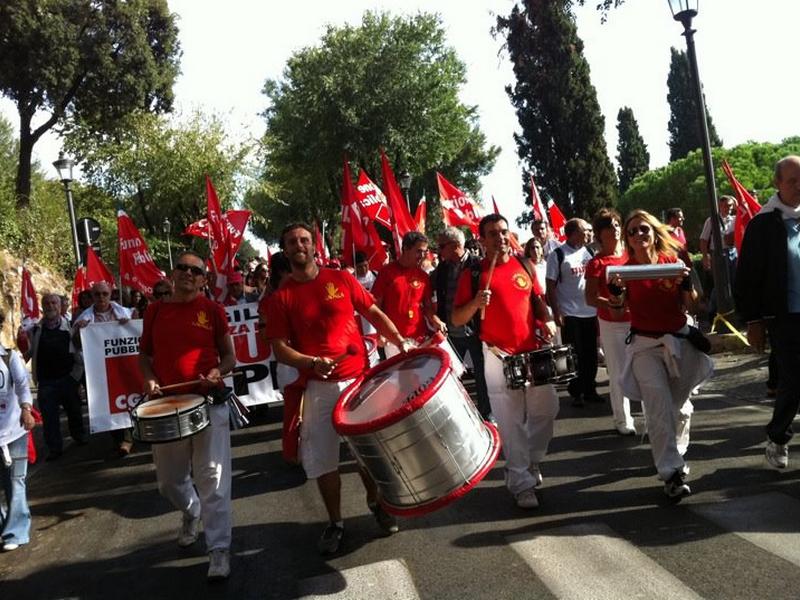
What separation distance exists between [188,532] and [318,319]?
69.7 inches

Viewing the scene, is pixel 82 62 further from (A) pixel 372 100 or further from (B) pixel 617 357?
(B) pixel 617 357

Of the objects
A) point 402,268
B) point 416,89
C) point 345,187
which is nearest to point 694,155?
point 416,89

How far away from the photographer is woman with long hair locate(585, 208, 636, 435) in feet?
19.6

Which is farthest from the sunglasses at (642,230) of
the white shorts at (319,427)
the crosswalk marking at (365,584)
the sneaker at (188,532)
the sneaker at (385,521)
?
the sneaker at (188,532)

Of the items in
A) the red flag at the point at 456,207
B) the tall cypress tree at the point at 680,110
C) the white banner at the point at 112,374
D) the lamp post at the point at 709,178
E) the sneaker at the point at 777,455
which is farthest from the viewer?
the tall cypress tree at the point at 680,110

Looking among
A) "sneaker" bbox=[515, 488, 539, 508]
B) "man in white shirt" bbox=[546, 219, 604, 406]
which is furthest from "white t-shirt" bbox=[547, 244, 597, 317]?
"sneaker" bbox=[515, 488, 539, 508]

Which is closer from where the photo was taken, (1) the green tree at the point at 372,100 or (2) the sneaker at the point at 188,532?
(2) the sneaker at the point at 188,532

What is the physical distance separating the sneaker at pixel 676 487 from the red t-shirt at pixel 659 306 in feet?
3.05

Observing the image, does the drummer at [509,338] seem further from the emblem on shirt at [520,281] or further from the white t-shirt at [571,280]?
the white t-shirt at [571,280]

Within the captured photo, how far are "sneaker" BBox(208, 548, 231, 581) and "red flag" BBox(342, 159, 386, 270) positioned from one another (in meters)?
7.82

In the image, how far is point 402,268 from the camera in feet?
25.7

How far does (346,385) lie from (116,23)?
36268 mm

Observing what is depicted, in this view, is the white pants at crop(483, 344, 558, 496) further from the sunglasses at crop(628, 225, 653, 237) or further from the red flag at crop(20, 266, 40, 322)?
the red flag at crop(20, 266, 40, 322)

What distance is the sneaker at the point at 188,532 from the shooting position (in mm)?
5516
